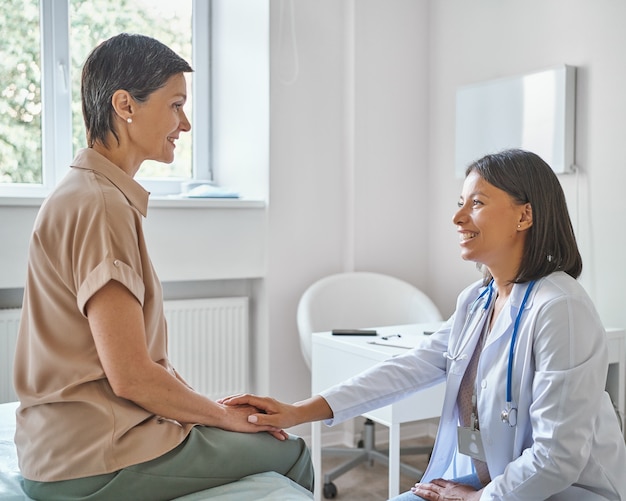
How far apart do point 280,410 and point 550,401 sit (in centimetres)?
57

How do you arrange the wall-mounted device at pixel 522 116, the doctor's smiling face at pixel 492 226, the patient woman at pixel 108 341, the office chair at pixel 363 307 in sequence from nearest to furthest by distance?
the patient woman at pixel 108 341 < the doctor's smiling face at pixel 492 226 < the wall-mounted device at pixel 522 116 < the office chair at pixel 363 307

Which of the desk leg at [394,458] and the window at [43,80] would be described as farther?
the window at [43,80]

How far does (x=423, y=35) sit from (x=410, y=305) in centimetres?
132

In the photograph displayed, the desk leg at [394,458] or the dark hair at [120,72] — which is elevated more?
the dark hair at [120,72]

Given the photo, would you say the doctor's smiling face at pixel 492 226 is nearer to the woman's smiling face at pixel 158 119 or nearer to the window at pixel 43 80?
the woman's smiling face at pixel 158 119

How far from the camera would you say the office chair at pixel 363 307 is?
3.18 metres

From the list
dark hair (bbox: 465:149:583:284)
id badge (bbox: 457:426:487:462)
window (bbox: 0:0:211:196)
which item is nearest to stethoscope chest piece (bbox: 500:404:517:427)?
id badge (bbox: 457:426:487:462)

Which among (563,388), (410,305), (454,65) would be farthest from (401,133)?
(563,388)

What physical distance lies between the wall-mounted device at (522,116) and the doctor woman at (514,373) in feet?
4.35

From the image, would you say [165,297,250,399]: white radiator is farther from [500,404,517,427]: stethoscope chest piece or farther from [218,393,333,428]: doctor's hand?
[500,404,517,427]: stethoscope chest piece

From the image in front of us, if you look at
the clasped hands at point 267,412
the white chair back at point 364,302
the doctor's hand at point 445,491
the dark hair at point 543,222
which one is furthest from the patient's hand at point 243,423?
the white chair back at point 364,302

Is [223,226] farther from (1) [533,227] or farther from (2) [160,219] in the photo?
(1) [533,227]

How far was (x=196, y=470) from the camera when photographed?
1405 mm

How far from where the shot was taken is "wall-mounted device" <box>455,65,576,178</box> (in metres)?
2.83
